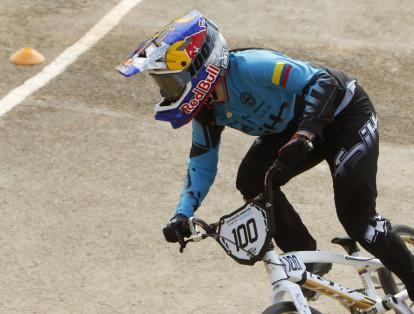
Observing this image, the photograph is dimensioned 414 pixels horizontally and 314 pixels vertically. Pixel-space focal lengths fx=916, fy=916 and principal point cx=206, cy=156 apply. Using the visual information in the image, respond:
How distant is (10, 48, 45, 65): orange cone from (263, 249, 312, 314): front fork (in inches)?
219

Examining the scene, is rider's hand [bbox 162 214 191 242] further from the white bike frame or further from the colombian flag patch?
the colombian flag patch

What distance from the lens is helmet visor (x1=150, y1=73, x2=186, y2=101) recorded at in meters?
4.86

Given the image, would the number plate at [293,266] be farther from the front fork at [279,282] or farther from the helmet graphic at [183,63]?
the helmet graphic at [183,63]

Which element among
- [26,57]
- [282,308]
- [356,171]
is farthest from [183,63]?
[26,57]

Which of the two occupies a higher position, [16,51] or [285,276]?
[285,276]

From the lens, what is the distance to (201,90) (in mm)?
4949

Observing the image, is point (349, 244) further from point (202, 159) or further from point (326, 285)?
point (202, 159)

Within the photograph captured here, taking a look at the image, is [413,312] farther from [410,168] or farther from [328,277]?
[410,168]

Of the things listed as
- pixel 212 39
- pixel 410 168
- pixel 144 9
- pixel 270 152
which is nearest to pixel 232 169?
pixel 410 168

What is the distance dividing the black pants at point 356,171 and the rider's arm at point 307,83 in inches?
8.5

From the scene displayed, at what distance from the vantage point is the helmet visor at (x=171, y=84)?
15.9ft

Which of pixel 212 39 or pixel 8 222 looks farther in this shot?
pixel 8 222

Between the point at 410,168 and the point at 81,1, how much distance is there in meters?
5.24

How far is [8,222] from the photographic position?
7.15m
